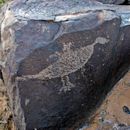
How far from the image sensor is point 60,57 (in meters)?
1.64

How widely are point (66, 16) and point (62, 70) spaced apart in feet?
0.80

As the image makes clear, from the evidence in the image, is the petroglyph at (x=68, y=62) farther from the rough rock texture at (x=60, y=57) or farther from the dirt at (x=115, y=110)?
the dirt at (x=115, y=110)

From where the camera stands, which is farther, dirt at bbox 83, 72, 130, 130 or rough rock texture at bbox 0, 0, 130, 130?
dirt at bbox 83, 72, 130, 130

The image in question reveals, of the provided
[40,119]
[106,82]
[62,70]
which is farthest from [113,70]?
[40,119]

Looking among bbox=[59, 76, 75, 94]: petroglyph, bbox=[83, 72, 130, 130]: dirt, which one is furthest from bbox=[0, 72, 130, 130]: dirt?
bbox=[59, 76, 75, 94]: petroglyph

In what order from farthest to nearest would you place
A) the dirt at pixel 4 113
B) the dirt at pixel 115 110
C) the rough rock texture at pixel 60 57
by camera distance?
the dirt at pixel 4 113 → the dirt at pixel 115 110 → the rough rock texture at pixel 60 57

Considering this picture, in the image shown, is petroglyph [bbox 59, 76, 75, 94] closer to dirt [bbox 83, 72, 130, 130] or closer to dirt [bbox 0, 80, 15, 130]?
dirt [bbox 83, 72, 130, 130]

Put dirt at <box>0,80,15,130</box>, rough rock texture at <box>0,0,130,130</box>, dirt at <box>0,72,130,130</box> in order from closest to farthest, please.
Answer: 1. rough rock texture at <box>0,0,130,130</box>
2. dirt at <box>0,72,130,130</box>
3. dirt at <box>0,80,15,130</box>

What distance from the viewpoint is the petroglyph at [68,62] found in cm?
164

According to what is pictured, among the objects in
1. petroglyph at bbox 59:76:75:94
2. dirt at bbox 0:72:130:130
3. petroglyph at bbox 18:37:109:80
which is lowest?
dirt at bbox 0:72:130:130

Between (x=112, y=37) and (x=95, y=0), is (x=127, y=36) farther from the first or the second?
(x=95, y=0)

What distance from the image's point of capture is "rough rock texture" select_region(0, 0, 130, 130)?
164 cm

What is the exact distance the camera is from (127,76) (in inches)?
70.7

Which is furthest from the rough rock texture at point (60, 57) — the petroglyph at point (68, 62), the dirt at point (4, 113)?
the dirt at point (4, 113)
